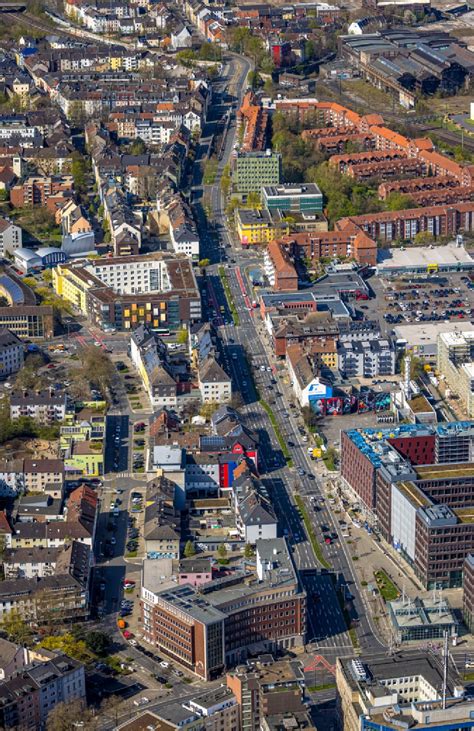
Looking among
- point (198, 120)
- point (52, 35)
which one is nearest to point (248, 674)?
point (198, 120)

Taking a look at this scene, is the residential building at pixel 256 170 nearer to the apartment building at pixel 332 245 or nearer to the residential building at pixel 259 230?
the residential building at pixel 259 230

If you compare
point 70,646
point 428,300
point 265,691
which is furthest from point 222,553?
point 428,300

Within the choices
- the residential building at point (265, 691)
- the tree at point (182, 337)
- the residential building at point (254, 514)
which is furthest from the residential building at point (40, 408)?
the residential building at point (265, 691)

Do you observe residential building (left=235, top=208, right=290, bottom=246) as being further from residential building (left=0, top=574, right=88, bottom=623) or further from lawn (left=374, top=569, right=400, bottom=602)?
residential building (left=0, top=574, right=88, bottom=623)

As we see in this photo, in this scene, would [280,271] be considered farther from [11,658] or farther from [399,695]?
[399,695]

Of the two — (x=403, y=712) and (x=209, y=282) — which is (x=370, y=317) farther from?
(x=403, y=712)

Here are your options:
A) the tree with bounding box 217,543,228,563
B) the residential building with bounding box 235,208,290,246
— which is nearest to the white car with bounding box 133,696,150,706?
the tree with bounding box 217,543,228,563
